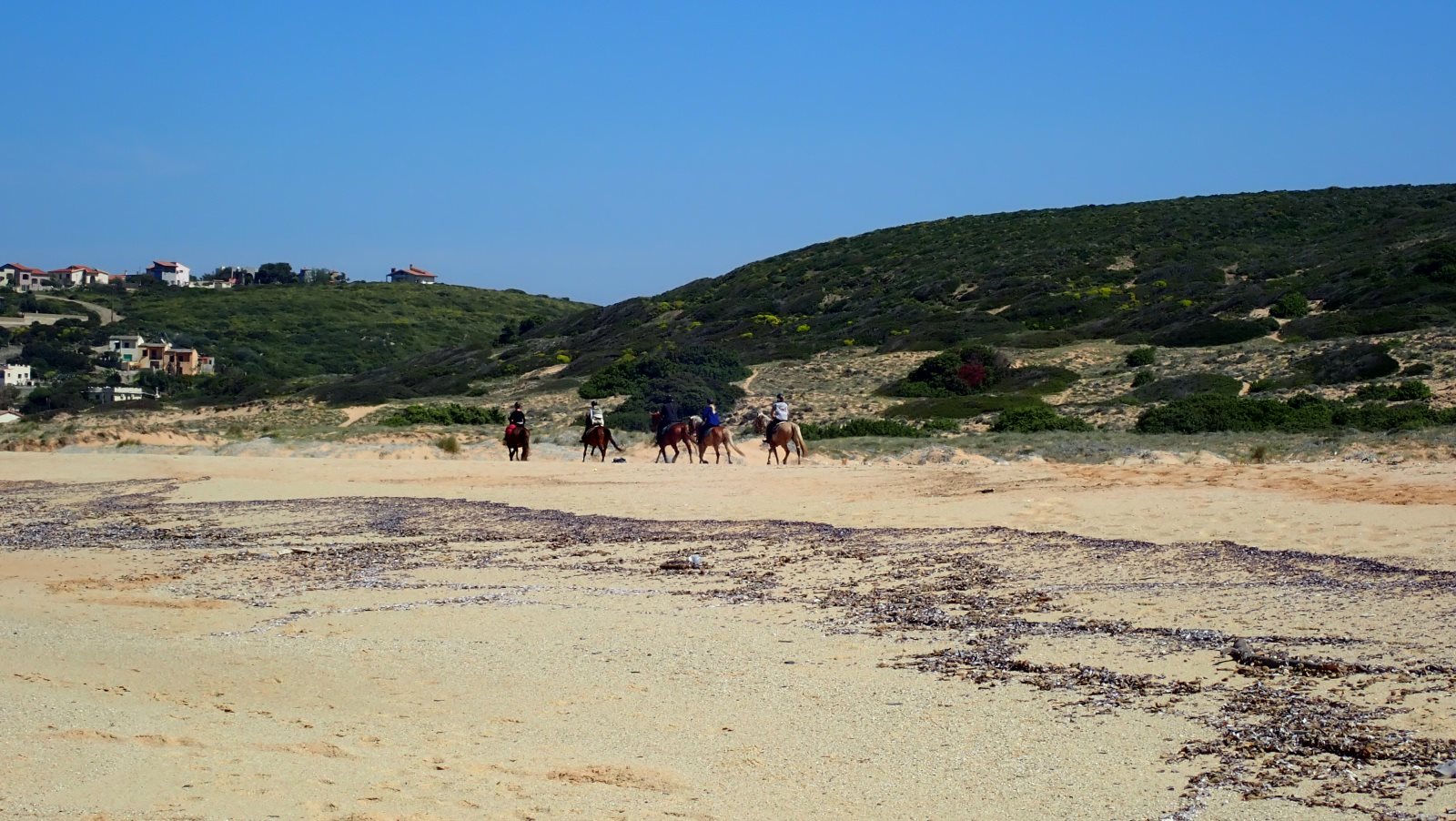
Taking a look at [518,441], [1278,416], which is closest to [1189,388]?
[1278,416]

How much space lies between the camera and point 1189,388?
34.7 meters

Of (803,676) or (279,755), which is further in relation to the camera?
(803,676)

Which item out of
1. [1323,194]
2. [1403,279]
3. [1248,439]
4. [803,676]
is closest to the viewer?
[803,676]

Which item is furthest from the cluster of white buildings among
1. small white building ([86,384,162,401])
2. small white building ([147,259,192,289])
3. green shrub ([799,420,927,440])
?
green shrub ([799,420,927,440])

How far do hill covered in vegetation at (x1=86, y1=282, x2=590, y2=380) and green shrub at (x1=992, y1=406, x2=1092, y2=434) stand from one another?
44918mm

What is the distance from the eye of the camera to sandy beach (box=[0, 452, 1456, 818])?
6.58 metres

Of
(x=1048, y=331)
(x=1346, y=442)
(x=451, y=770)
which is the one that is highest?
(x=1048, y=331)

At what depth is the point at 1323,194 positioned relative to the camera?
245 ft

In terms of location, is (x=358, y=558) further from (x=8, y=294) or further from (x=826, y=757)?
(x=8, y=294)

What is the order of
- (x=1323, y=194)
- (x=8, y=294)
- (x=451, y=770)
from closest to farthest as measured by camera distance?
(x=451, y=770)
(x=1323, y=194)
(x=8, y=294)

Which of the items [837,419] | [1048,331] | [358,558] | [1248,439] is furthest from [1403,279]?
[358,558]

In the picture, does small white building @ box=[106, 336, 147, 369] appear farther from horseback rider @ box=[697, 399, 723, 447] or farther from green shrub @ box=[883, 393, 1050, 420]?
horseback rider @ box=[697, 399, 723, 447]

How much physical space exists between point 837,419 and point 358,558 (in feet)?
79.0

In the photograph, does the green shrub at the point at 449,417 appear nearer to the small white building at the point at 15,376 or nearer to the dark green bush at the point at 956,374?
the dark green bush at the point at 956,374
